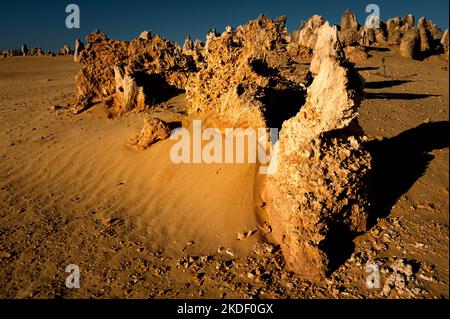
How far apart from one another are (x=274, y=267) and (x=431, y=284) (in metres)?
1.78

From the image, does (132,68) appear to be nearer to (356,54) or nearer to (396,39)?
(356,54)

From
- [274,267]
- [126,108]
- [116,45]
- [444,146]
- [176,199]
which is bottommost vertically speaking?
[274,267]

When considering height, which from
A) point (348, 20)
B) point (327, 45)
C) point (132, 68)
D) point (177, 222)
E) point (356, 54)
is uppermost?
point (348, 20)

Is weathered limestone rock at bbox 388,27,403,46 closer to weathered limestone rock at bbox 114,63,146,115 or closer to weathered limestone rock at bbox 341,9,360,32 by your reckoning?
weathered limestone rock at bbox 341,9,360,32

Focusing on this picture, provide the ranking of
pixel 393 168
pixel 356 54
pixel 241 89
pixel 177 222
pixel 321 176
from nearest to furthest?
pixel 321 176, pixel 177 222, pixel 393 168, pixel 241 89, pixel 356 54

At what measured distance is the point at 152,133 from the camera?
729 cm

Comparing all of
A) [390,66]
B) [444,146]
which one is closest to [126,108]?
→ [444,146]

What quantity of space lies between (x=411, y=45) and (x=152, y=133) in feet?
77.2

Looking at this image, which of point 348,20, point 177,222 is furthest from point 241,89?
point 348,20

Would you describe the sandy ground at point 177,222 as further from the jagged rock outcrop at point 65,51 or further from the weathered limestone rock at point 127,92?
the jagged rock outcrop at point 65,51

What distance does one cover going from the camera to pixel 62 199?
668 cm

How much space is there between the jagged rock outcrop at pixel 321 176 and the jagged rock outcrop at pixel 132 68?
6.83 meters

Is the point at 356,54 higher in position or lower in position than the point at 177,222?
higher
